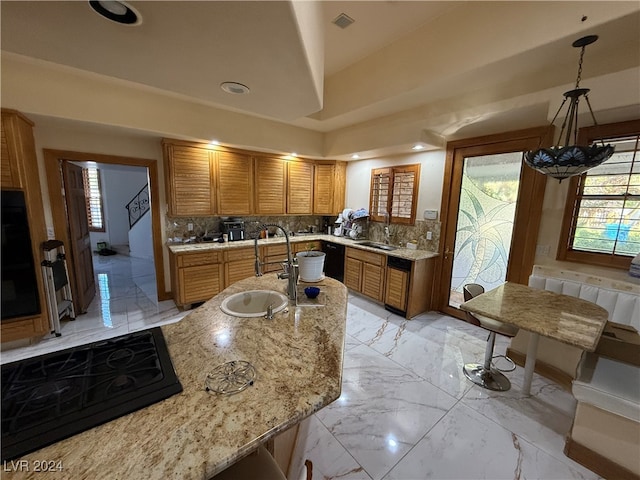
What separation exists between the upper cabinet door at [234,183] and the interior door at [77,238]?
71.5 inches

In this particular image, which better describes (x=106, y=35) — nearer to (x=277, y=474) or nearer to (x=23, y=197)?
(x=277, y=474)

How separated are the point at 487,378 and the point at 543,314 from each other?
0.85 m

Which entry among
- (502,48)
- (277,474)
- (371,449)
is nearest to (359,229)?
(502,48)

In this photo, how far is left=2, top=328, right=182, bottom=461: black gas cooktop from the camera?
0.78 m

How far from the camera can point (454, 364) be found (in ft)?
8.61

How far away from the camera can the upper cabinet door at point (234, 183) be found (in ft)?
12.7

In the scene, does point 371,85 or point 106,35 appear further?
point 371,85

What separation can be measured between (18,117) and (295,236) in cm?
355

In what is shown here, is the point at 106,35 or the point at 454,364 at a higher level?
the point at 106,35

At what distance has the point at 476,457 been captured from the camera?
1.69 metres

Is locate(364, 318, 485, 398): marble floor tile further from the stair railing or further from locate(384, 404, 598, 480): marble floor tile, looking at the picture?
the stair railing

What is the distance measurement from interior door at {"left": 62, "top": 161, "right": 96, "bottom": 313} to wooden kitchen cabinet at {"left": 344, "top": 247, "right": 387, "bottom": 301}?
3784mm

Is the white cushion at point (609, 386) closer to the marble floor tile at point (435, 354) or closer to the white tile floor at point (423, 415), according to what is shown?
the white tile floor at point (423, 415)

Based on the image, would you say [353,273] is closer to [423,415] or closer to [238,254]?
[238,254]
